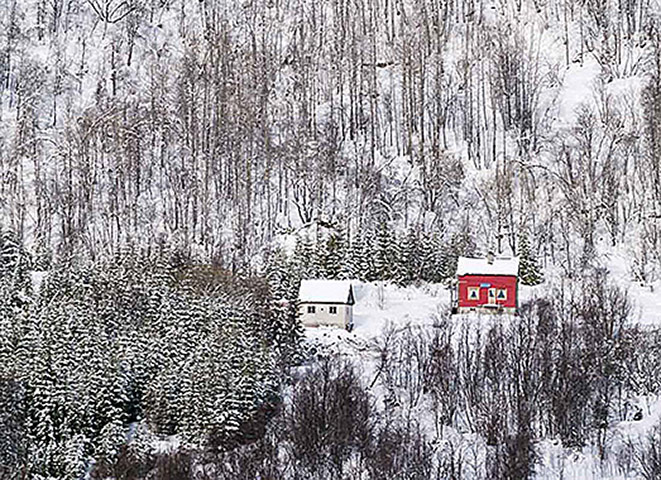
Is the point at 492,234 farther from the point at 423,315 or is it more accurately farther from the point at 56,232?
the point at 56,232

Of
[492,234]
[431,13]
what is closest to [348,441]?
[492,234]

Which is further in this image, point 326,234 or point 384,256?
point 326,234

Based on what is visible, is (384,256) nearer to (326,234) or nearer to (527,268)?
(326,234)

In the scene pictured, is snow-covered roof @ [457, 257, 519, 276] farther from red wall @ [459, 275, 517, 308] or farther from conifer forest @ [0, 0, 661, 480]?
conifer forest @ [0, 0, 661, 480]

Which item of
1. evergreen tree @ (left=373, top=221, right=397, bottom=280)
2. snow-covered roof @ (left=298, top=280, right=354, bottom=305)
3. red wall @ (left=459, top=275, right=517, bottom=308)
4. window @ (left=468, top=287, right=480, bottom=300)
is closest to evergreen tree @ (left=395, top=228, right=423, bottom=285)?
evergreen tree @ (left=373, top=221, right=397, bottom=280)

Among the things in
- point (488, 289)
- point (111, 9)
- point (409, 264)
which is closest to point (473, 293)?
point (488, 289)

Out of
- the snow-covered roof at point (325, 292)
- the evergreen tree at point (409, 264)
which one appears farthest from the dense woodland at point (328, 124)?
the snow-covered roof at point (325, 292)

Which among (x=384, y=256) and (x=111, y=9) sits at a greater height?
(x=111, y=9)
